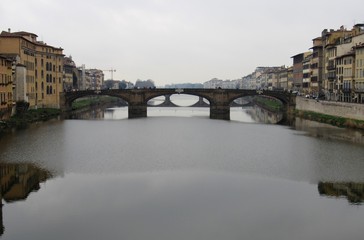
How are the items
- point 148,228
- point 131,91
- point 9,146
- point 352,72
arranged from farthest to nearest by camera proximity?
point 131,91 → point 352,72 → point 9,146 → point 148,228

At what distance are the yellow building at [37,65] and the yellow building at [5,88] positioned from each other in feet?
18.4

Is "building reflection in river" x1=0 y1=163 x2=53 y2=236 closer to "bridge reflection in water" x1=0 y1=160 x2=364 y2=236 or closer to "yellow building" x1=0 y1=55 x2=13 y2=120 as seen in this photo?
"bridge reflection in water" x1=0 y1=160 x2=364 y2=236

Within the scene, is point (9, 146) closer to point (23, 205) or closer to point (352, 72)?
point (23, 205)

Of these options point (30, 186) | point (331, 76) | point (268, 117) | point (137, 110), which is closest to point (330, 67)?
point (331, 76)

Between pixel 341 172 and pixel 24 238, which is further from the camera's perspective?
pixel 341 172

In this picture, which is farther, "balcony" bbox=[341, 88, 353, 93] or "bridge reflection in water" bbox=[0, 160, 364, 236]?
"balcony" bbox=[341, 88, 353, 93]

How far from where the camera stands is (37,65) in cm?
8256

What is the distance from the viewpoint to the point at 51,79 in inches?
3553

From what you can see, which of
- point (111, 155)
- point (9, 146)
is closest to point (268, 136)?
point (111, 155)

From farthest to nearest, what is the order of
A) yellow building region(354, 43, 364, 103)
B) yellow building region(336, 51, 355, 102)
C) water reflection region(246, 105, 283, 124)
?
1. water reflection region(246, 105, 283, 124)
2. yellow building region(336, 51, 355, 102)
3. yellow building region(354, 43, 364, 103)

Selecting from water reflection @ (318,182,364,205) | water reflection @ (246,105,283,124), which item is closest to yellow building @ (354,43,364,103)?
water reflection @ (246,105,283,124)

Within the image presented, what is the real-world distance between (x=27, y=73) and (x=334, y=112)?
47042 mm

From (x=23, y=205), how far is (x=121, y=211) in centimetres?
520

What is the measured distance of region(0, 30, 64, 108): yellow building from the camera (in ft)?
234
